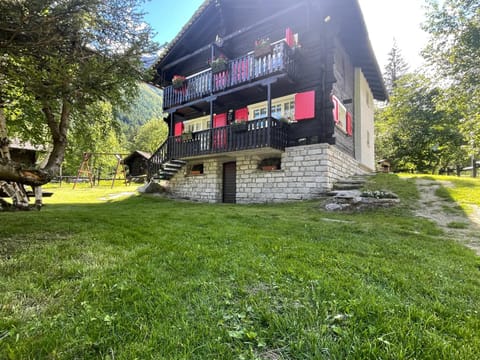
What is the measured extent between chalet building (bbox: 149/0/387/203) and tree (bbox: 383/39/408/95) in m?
19.1

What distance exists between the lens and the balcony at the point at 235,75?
334 inches

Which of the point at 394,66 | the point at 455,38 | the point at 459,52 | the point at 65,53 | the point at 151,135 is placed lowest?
the point at 65,53

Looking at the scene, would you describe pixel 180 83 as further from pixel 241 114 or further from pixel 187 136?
pixel 241 114

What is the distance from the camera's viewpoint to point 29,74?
3.45 metres

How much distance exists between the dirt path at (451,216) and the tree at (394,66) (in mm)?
25429

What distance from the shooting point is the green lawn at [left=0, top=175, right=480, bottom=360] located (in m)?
1.31

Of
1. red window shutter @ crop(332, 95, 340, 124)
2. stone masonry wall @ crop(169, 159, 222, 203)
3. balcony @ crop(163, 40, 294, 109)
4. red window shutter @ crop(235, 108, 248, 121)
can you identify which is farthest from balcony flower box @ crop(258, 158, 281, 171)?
balcony @ crop(163, 40, 294, 109)

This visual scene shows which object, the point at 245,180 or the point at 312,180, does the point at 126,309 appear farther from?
the point at 245,180

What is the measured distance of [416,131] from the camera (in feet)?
56.0

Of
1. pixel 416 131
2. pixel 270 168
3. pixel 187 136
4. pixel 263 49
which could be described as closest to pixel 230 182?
pixel 270 168

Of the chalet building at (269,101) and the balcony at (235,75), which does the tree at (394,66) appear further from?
the balcony at (235,75)

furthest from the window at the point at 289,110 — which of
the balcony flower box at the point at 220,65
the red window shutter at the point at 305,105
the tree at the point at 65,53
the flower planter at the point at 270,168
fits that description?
the tree at the point at 65,53

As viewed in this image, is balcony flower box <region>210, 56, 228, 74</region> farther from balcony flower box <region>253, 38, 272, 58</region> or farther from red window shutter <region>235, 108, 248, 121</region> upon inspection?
red window shutter <region>235, 108, 248, 121</region>

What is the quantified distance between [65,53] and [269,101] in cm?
608
